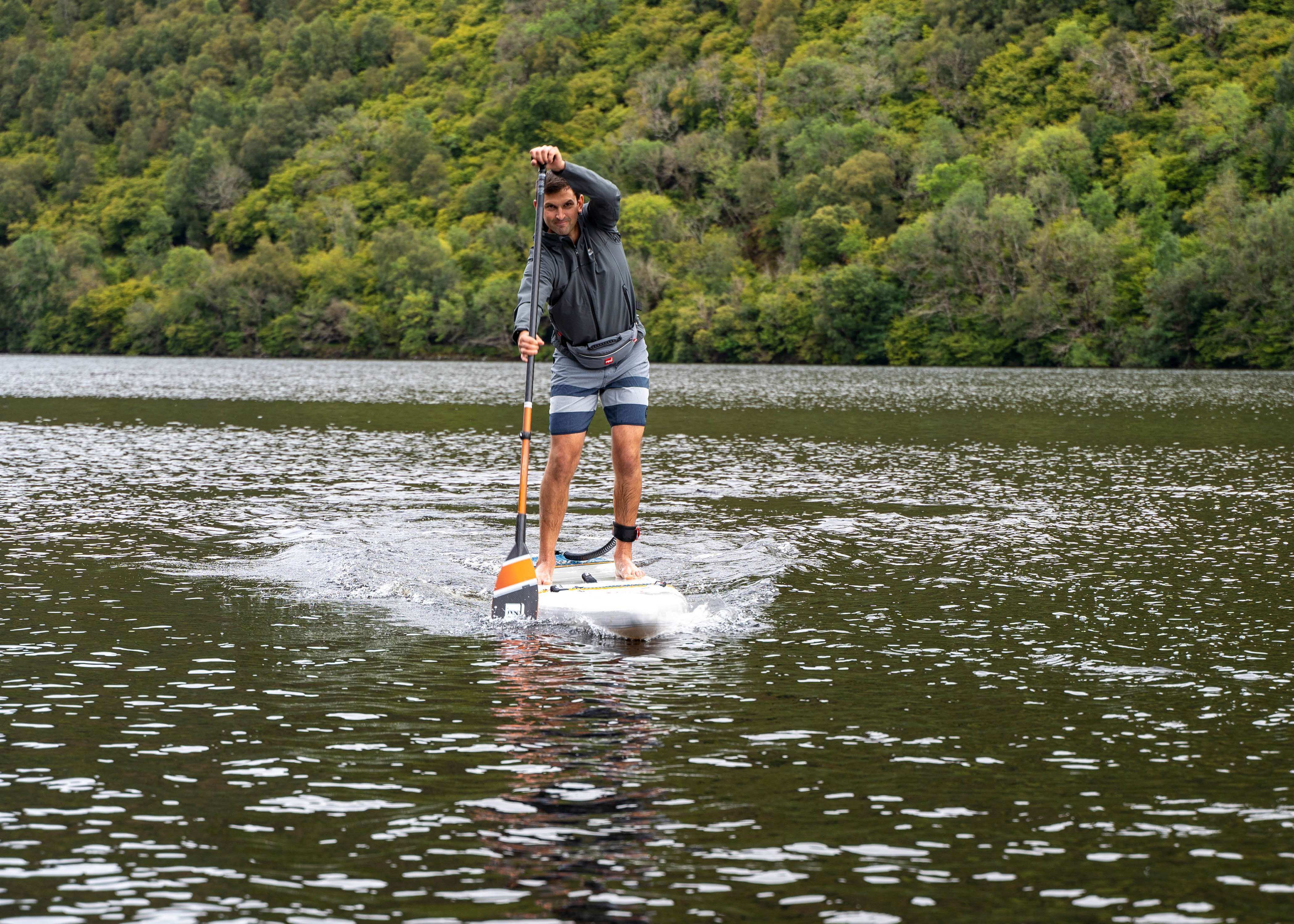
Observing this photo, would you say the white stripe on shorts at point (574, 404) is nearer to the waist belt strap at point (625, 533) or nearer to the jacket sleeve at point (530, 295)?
the jacket sleeve at point (530, 295)

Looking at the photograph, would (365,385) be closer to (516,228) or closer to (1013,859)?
(1013,859)

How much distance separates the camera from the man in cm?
1202

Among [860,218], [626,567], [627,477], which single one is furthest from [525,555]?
[860,218]

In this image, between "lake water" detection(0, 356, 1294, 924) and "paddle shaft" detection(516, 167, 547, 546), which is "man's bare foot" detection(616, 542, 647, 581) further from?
"paddle shaft" detection(516, 167, 547, 546)

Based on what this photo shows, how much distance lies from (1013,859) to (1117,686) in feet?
11.3

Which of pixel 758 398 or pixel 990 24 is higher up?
pixel 990 24

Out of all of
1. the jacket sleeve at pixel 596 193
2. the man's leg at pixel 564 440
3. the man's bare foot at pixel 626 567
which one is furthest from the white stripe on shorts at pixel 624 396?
the jacket sleeve at pixel 596 193

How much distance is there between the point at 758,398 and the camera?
5669 cm

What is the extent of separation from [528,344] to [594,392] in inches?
35.6

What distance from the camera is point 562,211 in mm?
11969

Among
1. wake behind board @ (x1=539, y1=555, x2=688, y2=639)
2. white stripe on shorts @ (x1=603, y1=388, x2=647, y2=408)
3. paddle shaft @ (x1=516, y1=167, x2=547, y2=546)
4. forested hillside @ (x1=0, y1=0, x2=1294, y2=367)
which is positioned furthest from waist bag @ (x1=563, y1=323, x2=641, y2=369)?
forested hillside @ (x1=0, y1=0, x2=1294, y2=367)

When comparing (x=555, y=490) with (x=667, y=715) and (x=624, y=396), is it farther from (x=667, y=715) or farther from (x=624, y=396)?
(x=667, y=715)

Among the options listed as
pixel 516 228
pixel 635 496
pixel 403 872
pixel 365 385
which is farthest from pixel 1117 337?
pixel 403 872

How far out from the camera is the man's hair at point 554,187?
1192cm
